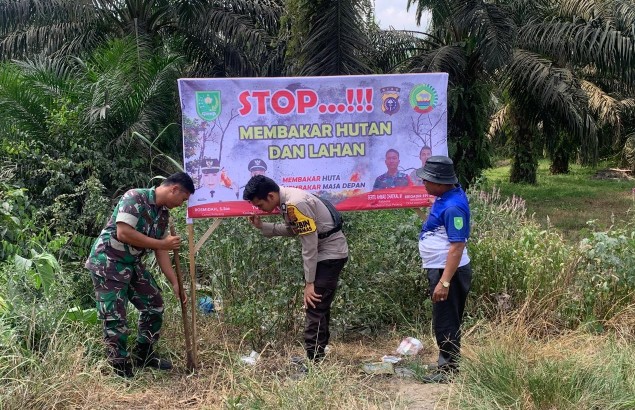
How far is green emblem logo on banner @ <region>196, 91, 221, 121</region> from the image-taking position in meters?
4.92

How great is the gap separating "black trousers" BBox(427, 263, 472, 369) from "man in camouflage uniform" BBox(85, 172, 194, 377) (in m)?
1.77

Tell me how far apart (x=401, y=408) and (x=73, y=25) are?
10128mm

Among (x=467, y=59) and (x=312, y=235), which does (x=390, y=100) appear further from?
(x=467, y=59)

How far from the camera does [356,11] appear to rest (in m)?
8.80

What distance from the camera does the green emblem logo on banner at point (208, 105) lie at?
4918 mm

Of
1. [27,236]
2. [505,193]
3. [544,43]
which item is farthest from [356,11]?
[505,193]

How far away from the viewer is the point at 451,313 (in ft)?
15.2

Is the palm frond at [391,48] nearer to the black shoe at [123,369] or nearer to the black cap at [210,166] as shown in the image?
the black cap at [210,166]

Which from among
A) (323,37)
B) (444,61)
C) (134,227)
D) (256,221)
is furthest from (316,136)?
(444,61)

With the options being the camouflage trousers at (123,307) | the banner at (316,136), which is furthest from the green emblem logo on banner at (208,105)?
the camouflage trousers at (123,307)

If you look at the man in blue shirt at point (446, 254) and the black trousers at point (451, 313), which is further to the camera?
the black trousers at point (451, 313)

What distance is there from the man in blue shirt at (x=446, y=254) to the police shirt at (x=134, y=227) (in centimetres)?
179

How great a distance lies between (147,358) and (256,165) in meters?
1.58

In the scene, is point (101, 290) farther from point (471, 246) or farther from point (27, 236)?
point (471, 246)
